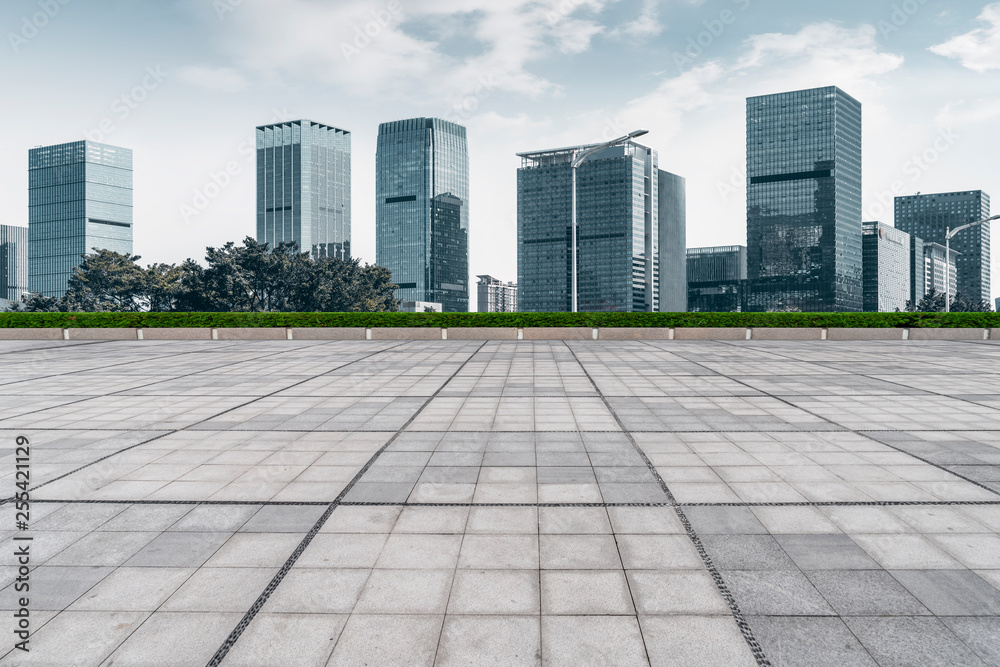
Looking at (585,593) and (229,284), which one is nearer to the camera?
(585,593)

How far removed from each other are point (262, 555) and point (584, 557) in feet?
8.35

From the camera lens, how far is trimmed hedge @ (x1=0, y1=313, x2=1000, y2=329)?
30781mm

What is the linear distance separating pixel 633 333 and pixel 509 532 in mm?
26787

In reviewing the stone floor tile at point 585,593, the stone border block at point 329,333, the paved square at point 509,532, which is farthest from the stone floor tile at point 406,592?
the stone border block at point 329,333

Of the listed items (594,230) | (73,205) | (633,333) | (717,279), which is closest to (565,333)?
(633,333)

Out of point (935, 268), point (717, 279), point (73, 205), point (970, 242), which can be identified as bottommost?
point (717, 279)

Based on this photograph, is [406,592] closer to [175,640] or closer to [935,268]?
[175,640]

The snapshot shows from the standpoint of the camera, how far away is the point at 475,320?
31391 millimetres

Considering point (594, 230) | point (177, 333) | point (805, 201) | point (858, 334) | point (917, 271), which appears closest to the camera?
point (858, 334)

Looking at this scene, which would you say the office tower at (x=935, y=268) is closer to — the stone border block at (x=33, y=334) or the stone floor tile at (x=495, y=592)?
the stone border block at (x=33, y=334)

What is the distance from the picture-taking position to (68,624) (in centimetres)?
356

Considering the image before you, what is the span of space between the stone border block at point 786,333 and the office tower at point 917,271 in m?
185

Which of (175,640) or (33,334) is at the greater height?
(33,334)

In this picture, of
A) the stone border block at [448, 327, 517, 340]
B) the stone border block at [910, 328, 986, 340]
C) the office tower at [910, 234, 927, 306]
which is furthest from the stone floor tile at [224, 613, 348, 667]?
the office tower at [910, 234, 927, 306]
